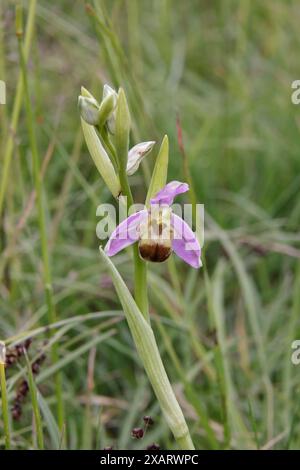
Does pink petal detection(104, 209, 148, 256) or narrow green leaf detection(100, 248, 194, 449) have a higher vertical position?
pink petal detection(104, 209, 148, 256)

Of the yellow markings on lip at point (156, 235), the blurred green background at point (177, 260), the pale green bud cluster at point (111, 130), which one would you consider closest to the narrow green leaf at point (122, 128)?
the pale green bud cluster at point (111, 130)

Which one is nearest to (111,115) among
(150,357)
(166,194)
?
(166,194)

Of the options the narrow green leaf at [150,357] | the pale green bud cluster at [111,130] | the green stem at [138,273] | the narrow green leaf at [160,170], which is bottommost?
the narrow green leaf at [150,357]

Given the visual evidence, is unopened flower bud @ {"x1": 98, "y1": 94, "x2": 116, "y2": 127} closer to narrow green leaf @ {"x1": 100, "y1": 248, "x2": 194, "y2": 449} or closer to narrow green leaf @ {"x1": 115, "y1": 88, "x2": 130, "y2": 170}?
narrow green leaf @ {"x1": 115, "y1": 88, "x2": 130, "y2": 170}

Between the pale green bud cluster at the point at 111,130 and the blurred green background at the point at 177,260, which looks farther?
the blurred green background at the point at 177,260

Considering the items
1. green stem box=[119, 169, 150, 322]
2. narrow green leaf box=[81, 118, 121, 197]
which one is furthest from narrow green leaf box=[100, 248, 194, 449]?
narrow green leaf box=[81, 118, 121, 197]

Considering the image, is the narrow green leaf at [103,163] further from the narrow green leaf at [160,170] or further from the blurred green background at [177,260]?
the blurred green background at [177,260]

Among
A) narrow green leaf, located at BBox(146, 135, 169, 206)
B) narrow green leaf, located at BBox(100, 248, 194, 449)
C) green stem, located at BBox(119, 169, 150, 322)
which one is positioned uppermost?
narrow green leaf, located at BBox(146, 135, 169, 206)
